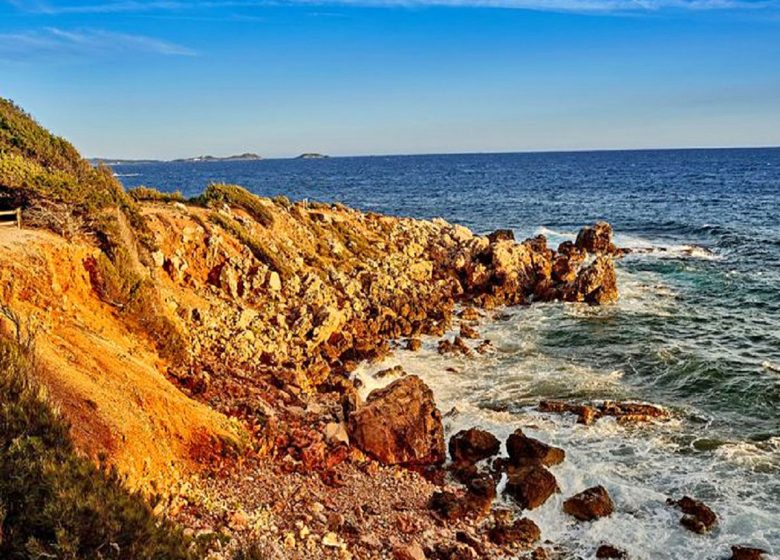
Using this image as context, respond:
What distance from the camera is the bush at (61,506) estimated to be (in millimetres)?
6480

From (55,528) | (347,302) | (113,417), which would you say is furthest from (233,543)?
(347,302)

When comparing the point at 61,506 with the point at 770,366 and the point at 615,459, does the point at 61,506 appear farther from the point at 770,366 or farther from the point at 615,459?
the point at 770,366

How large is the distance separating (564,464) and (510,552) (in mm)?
3881

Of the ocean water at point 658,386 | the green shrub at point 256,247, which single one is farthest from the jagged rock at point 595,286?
the green shrub at point 256,247

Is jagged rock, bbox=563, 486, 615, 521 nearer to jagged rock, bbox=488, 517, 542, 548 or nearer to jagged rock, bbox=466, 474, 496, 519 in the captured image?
jagged rock, bbox=488, 517, 542, 548

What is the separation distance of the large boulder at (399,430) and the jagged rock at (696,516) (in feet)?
18.8

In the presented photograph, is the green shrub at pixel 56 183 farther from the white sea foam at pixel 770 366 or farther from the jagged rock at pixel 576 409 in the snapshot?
the white sea foam at pixel 770 366

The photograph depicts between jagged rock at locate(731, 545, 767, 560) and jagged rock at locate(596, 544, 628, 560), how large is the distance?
206 cm

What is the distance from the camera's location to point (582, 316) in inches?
1118

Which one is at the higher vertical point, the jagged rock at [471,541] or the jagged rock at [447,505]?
the jagged rock at [447,505]

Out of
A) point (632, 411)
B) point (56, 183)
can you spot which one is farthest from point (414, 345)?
point (56, 183)

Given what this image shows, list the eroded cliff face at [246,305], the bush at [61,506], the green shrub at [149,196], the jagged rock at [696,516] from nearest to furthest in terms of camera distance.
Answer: the bush at [61,506], the jagged rock at [696,516], the eroded cliff face at [246,305], the green shrub at [149,196]

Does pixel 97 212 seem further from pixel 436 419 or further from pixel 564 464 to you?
pixel 564 464

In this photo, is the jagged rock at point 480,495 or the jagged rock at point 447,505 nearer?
the jagged rock at point 447,505
